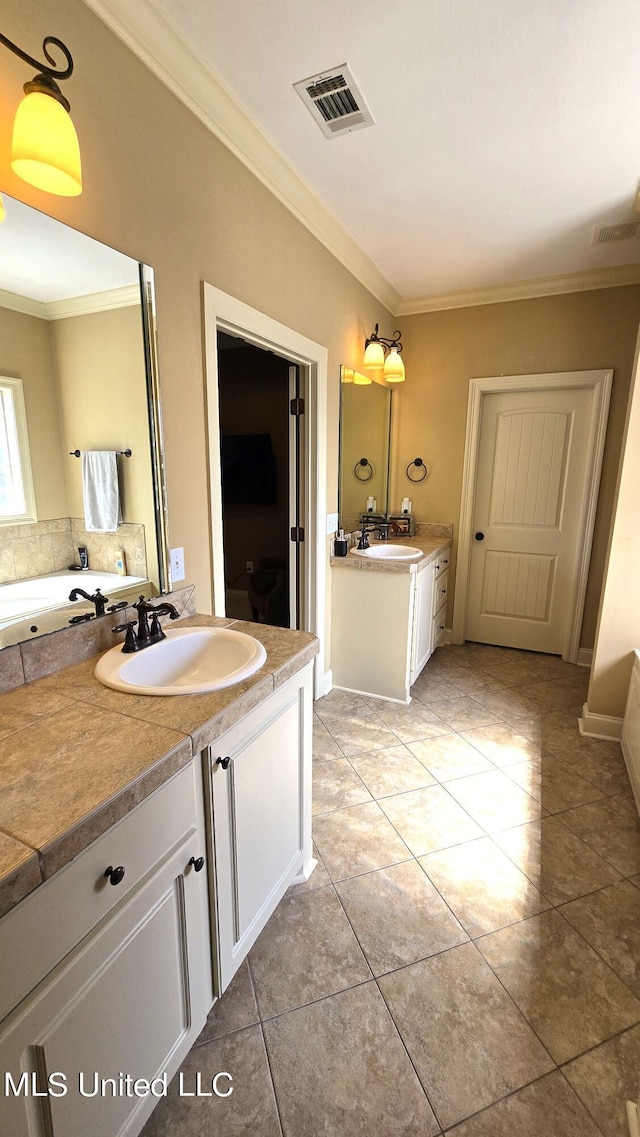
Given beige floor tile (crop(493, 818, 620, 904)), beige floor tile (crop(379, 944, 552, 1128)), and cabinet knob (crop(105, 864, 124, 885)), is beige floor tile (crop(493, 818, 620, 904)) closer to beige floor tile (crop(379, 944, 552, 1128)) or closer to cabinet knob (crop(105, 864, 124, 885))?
beige floor tile (crop(379, 944, 552, 1128))

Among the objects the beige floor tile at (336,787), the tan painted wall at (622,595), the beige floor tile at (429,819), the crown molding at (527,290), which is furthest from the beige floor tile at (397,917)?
the crown molding at (527,290)

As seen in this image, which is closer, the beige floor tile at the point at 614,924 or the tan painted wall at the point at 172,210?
the tan painted wall at the point at 172,210

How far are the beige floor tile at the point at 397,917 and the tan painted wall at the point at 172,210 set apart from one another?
1154mm

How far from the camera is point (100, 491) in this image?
136 centimetres

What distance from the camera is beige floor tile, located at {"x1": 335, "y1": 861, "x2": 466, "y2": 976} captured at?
1415 millimetres

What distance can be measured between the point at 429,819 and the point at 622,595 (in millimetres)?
1485

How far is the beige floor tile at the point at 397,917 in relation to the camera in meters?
1.42

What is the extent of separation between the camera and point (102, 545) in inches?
54.4

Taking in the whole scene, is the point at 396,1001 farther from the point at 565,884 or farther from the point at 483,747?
the point at 483,747

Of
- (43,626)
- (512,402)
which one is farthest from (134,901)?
(512,402)

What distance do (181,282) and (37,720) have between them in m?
1.38

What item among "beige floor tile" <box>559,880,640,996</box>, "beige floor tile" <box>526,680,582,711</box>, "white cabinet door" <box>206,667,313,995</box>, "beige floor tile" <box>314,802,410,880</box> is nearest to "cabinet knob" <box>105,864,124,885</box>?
"white cabinet door" <box>206,667,313,995</box>

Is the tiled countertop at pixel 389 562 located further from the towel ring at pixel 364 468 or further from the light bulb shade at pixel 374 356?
the light bulb shade at pixel 374 356

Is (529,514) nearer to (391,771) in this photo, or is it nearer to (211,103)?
(391,771)
